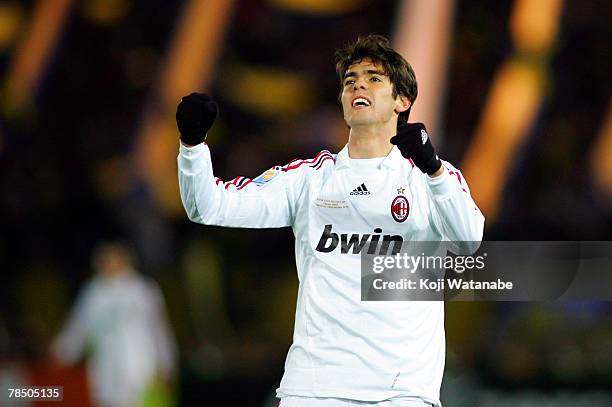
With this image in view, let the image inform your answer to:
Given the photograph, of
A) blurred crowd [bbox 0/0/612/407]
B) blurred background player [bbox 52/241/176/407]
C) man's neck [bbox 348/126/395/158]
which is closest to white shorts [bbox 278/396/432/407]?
man's neck [bbox 348/126/395/158]

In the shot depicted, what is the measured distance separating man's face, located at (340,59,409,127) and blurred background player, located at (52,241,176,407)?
5.90 metres

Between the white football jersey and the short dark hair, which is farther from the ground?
the short dark hair

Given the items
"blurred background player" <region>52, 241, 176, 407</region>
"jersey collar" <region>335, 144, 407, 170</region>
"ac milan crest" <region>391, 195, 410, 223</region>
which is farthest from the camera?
"blurred background player" <region>52, 241, 176, 407</region>

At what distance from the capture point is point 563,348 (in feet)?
32.2

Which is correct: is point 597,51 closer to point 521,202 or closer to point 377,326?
point 521,202

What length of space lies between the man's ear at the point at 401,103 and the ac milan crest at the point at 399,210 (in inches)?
16.9

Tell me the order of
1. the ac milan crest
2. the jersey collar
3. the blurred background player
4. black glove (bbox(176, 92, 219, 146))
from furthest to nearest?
the blurred background player → the jersey collar → the ac milan crest → black glove (bbox(176, 92, 219, 146))

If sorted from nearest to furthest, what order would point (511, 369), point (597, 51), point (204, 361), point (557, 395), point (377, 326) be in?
1. point (377, 326)
2. point (557, 395)
3. point (511, 369)
4. point (204, 361)
5. point (597, 51)

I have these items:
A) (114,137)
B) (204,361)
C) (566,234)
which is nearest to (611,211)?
(566,234)

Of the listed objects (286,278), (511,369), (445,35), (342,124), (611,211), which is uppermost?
(445,35)

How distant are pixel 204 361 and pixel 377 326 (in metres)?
7.40

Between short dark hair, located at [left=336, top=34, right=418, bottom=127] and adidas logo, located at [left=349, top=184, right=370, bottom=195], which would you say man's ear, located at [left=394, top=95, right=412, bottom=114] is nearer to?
short dark hair, located at [left=336, top=34, right=418, bottom=127]

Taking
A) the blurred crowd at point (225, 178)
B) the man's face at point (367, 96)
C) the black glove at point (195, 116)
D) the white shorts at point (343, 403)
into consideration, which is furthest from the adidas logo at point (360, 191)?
the blurred crowd at point (225, 178)

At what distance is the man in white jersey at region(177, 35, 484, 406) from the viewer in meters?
3.80
